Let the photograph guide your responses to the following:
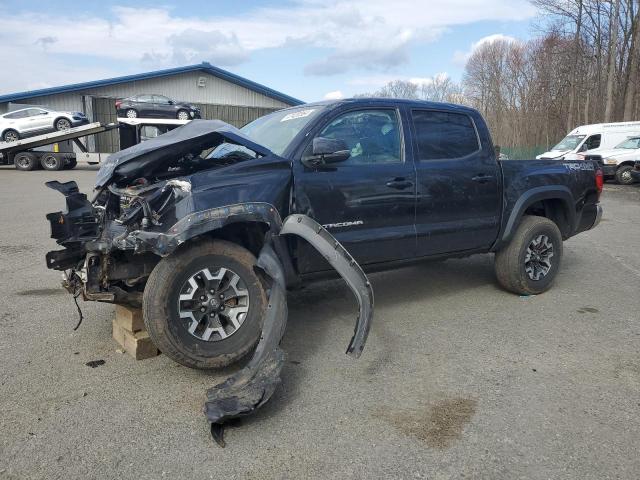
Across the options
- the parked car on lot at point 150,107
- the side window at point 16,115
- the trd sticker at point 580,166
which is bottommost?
the trd sticker at point 580,166

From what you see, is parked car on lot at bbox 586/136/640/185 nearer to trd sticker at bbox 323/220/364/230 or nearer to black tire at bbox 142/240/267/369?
trd sticker at bbox 323/220/364/230

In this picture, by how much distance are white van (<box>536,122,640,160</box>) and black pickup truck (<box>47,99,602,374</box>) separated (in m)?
18.0

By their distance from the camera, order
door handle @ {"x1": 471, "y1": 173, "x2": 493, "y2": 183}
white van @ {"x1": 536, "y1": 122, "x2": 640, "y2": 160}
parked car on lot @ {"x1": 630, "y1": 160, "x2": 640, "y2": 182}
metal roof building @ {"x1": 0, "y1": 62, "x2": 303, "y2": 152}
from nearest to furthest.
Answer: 1. door handle @ {"x1": 471, "y1": 173, "x2": 493, "y2": 183}
2. parked car on lot @ {"x1": 630, "y1": 160, "x2": 640, "y2": 182}
3. white van @ {"x1": 536, "y1": 122, "x2": 640, "y2": 160}
4. metal roof building @ {"x1": 0, "y1": 62, "x2": 303, "y2": 152}

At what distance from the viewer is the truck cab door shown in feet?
13.9

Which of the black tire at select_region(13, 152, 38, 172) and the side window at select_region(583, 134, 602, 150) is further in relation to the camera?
the black tire at select_region(13, 152, 38, 172)

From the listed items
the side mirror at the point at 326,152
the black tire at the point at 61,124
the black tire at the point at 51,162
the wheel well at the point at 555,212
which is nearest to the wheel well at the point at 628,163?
the wheel well at the point at 555,212

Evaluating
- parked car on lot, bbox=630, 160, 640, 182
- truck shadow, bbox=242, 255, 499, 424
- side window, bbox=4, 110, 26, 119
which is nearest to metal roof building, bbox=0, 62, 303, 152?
side window, bbox=4, 110, 26, 119

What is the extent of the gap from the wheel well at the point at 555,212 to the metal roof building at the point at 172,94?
1037 inches

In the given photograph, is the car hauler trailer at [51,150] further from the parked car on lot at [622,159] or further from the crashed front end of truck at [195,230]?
the crashed front end of truck at [195,230]

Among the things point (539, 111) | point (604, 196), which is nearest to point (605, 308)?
point (604, 196)

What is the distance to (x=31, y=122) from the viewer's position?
909 inches

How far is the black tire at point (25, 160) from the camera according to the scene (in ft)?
72.8

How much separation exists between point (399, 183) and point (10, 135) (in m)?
23.1

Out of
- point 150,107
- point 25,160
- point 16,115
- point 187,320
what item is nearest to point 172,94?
point 150,107
